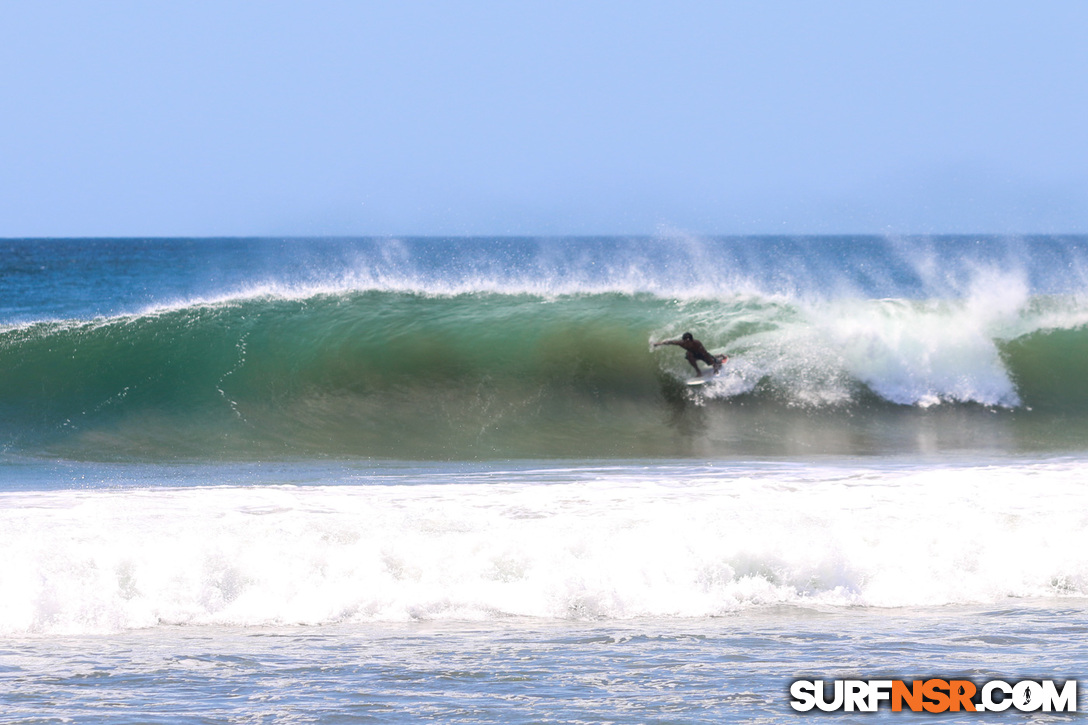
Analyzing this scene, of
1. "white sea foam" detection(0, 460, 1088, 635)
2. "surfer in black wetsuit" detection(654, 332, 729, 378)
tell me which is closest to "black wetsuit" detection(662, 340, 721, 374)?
"surfer in black wetsuit" detection(654, 332, 729, 378)

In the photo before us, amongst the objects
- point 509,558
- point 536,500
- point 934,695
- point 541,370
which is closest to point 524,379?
point 541,370

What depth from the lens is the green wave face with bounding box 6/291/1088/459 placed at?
435 inches

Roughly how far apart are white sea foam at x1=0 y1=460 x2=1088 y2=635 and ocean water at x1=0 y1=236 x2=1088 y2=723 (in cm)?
2

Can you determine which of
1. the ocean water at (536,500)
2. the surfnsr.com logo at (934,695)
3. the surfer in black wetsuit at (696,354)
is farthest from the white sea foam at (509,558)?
the surfer in black wetsuit at (696,354)

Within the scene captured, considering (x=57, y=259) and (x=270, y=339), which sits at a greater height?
(x=57, y=259)

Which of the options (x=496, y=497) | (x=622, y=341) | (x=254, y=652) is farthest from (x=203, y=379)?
(x=254, y=652)

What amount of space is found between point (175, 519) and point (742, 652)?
159 inches

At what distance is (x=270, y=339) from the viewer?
13.7m

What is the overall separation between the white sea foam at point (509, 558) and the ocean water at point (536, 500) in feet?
0.08

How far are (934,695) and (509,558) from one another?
2618 millimetres

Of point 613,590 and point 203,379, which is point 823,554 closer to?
point 613,590

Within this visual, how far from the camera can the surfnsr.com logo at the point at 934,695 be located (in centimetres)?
398

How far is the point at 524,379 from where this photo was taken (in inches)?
503

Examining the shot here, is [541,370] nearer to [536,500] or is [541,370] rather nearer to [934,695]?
[536,500]
